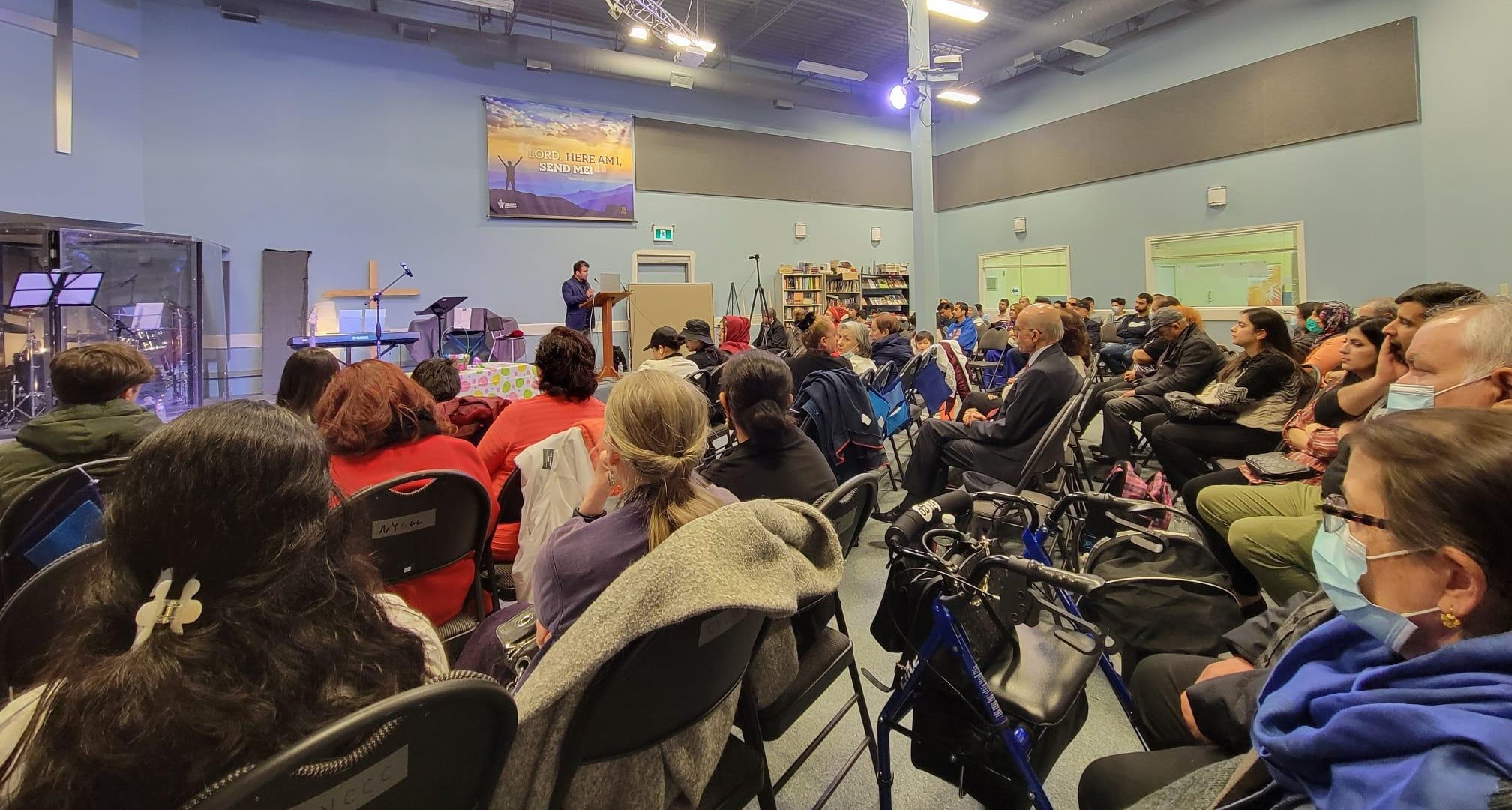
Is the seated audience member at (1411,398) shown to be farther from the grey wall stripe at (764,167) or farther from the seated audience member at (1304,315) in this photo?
the grey wall stripe at (764,167)

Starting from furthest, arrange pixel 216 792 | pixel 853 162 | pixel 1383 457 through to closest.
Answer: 1. pixel 853 162
2. pixel 1383 457
3. pixel 216 792

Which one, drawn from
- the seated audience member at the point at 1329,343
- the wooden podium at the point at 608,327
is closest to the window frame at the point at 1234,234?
the seated audience member at the point at 1329,343

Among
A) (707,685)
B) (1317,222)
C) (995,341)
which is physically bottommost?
(707,685)

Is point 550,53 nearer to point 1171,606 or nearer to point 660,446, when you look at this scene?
point 660,446

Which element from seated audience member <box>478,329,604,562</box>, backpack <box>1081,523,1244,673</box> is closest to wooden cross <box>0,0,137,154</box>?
seated audience member <box>478,329,604,562</box>

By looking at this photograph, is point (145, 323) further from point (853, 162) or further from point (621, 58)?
point (853, 162)

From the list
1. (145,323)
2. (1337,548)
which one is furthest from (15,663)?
(145,323)

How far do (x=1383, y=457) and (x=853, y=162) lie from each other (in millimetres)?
12741

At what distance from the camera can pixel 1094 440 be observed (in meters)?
5.72

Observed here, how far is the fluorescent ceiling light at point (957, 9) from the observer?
24.8ft

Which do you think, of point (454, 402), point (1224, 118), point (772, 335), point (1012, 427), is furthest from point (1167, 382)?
point (1224, 118)

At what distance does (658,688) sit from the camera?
99 centimetres

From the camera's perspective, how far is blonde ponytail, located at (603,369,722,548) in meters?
1.30

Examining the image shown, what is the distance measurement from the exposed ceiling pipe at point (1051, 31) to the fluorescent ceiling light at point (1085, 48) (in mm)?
146
